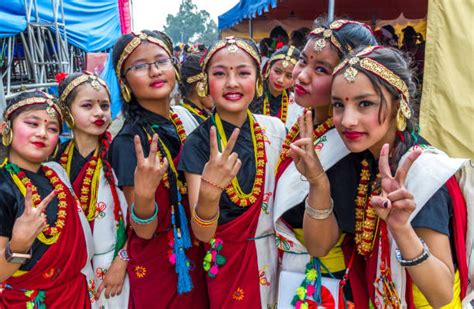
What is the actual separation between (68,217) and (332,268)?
142cm

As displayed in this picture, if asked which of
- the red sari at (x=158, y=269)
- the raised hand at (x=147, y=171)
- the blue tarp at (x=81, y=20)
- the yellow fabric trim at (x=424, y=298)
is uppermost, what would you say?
the blue tarp at (x=81, y=20)

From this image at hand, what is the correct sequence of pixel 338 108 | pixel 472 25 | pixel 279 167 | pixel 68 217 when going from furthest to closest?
1. pixel 472 25
2. pixel 68 217
3. pixel 279 167
4. pixel 338 108

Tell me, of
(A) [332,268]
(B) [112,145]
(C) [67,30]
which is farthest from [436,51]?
(C) [67,30]

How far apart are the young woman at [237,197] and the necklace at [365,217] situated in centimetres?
51

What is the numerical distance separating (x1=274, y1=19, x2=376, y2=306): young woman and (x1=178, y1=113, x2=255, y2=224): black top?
22 cm

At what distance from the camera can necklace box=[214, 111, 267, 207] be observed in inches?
80.0

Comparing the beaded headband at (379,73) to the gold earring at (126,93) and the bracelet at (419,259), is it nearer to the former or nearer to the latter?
the bracelet at (419,259)

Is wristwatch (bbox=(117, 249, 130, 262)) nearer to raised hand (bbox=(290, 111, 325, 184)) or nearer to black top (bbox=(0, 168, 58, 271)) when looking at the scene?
black top (bbox=(0, 168, 58, 271))

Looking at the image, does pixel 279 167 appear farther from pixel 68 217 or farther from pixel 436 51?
pixel 436 51

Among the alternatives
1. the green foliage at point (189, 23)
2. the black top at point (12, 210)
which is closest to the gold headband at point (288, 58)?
the black top at point (12, 210)

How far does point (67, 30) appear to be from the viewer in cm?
771

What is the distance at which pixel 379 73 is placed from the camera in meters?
1.52

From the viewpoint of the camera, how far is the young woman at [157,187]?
7.08 feet

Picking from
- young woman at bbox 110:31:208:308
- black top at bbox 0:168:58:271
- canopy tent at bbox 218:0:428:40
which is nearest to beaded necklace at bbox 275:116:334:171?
young woman at bbox 110:31:208:308
